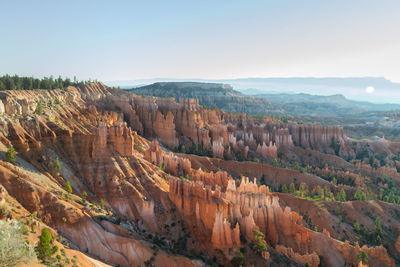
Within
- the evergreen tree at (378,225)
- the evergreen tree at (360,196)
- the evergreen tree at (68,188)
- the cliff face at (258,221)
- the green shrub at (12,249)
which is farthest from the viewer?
the evergreen tree at (360,196)

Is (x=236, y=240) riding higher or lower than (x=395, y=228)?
higher

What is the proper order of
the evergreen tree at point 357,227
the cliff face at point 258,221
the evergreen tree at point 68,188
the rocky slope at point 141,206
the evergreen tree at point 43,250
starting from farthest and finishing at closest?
1. the evergreen tree at point 357,227
2. the cliff face at point 258,221
3. the evergreen tree at point 68,188
4. the rocky slope at point 141,206
5. the evergreen tree at point 43,250

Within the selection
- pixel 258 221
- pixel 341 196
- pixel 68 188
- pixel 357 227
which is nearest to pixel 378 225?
pixel 357 227

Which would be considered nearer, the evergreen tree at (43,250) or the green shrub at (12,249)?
the green shrub at (12,249)

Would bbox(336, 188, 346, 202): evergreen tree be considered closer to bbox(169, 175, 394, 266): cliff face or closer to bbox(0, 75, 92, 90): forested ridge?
bbox(169, 175, 394, 266): cliff face

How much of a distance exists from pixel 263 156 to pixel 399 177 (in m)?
35.3

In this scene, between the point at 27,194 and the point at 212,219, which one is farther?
the point at 212,219

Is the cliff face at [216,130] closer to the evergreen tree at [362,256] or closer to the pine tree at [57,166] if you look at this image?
the pine tree at [57,166]

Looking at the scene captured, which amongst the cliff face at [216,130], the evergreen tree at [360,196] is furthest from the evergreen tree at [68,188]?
A: the evergreen tree at [360,196]

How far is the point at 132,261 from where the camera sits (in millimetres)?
33125

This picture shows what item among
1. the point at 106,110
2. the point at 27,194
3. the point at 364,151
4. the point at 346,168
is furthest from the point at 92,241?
the point at 364,151

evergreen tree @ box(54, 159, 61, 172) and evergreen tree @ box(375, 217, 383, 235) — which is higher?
evergreen tree @ box(54, 159, 61, 172)

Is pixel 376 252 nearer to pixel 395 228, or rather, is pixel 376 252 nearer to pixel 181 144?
pixel 395 228

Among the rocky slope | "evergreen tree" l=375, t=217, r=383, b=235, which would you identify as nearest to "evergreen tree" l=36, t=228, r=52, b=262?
the rocky slope
